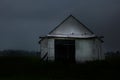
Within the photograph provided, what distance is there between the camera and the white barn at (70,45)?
35.6 meters

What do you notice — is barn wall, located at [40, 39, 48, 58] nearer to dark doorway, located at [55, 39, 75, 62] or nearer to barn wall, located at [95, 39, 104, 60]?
dark doorway, located at [55, 39, 75, 62]

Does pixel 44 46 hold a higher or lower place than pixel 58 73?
higher

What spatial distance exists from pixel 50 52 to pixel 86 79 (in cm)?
2031

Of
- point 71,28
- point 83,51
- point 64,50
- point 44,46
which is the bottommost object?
point 83,51

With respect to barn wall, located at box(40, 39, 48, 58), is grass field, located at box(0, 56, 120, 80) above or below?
below

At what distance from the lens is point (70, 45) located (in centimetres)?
3603

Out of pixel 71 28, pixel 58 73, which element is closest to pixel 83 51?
pixel 71 28

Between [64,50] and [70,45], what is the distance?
89cm

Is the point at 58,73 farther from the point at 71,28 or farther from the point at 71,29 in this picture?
the point at 71,28

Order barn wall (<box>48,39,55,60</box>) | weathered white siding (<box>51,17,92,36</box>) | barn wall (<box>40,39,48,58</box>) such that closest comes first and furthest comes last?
1. barn wall (<box>48,39,55,60</box>)
2. barn wall (<box>40,39,48,58</box>)
3. weathered white siding (<box>51,17,92,36</box>)

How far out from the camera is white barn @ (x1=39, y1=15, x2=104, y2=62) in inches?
1400

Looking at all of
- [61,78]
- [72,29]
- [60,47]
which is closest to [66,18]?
[72,29]

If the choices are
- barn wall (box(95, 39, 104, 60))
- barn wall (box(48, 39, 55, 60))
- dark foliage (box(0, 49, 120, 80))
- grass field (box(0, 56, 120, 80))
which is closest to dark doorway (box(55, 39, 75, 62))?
barn wall (box(48, 39, 55, 60))

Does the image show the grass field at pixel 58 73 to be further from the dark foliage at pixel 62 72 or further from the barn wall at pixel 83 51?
the barn wall at pixel 83 51
